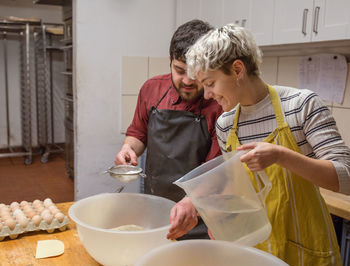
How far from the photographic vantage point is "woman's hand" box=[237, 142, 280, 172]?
2.72 feet

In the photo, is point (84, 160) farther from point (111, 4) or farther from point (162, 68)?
point (111, 4)

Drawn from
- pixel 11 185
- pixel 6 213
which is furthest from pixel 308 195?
pixel 11 185

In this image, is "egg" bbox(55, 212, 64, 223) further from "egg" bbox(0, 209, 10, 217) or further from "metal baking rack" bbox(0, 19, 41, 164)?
"metal baking rack" bbox(0, 19, 41, 164)

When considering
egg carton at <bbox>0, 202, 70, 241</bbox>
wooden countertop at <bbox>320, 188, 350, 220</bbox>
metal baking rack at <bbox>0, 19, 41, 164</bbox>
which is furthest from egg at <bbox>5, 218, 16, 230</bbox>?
metal baking rack at <bbox>0, 19, 41, 164</bbox>

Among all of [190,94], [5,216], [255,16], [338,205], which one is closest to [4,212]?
[5,216]

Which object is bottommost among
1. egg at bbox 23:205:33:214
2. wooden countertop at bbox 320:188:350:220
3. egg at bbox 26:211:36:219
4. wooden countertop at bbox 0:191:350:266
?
wooden countertop at bbox 320:188:350:220

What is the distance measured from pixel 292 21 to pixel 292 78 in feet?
1.69

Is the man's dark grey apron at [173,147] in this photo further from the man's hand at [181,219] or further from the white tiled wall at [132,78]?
the white tiled wall at [132,78]

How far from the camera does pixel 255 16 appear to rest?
85.8 inches

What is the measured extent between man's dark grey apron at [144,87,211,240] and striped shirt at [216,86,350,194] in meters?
0.35

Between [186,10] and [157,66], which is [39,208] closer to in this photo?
[157,66]

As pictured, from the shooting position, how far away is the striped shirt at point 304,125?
92 centimetres

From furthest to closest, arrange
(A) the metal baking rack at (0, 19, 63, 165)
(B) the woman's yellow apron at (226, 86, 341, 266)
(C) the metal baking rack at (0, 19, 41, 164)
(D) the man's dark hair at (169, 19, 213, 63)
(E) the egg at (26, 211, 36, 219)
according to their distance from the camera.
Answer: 1. (A) the metal baking rack at (0, 19, 63, 165)
2. (C) the metal baking rack at (0, 19, 41, 164)
3. (D) the man's dark hair at (169, 19, 213, 63)
4. (E) the egg at (26, 211, 36, 219)
5. (B) the woman's yellow apron at (226, 86, 341, 266)

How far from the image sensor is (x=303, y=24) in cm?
186
